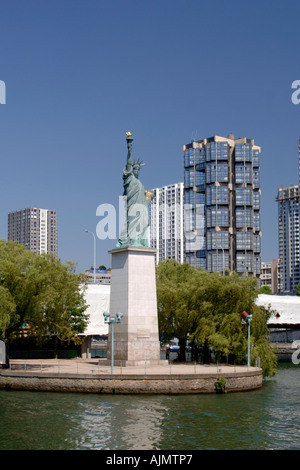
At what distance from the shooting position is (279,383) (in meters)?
53.0

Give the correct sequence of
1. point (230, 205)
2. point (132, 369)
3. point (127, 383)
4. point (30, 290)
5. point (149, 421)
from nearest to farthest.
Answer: point (149, 421) → point (127, 383) → point (132, 369) → point (30, 290) → point (230, 205)

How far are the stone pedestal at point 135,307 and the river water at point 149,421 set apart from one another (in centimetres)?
788

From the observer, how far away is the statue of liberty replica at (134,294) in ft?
164

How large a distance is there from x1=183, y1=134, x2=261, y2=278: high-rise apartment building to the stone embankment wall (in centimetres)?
11265

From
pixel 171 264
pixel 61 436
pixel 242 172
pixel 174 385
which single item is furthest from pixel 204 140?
pixel 61 436

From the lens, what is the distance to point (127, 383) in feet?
142

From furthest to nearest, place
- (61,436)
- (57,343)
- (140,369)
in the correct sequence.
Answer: (57,343) < (140,369) < (61,436)

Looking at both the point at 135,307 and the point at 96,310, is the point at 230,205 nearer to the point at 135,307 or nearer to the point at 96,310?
the point at 96,310

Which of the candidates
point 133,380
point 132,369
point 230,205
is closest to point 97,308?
point 132,369

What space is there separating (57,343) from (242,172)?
3990 inches

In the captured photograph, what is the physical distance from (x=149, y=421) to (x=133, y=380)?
9.87m

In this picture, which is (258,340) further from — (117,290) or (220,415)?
(220,415)

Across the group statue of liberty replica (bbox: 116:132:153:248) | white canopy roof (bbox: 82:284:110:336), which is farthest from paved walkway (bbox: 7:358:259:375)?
white canopy roof (bbox: 82:284:110:336)

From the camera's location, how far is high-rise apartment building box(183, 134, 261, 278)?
520 feet
